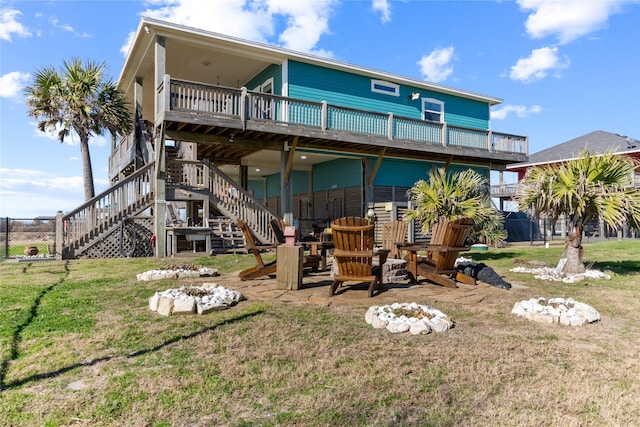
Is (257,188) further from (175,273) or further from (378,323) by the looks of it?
(378,323)

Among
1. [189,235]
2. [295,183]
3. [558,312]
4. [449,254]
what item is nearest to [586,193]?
[449,254]

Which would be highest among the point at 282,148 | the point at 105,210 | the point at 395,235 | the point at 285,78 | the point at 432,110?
the point at 285,78

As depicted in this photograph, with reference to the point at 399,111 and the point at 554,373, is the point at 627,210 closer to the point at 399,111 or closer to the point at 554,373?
the point at 554,373

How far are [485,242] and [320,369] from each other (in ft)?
43.7

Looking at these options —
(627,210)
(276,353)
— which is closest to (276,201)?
(627,210)

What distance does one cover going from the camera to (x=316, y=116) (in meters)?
12.8

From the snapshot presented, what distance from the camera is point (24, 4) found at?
7.92m

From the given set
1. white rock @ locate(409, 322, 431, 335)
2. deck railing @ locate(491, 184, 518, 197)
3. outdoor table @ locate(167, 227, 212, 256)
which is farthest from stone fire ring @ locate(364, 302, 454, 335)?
deck railing @ locate(491, 184, 518, 197)

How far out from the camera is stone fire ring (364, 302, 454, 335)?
3.81 meters

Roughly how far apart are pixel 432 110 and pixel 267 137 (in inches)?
311

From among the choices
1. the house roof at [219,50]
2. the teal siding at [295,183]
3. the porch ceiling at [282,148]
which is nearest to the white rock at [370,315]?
the porch ceiling at [282,148]

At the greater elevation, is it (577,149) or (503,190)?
(577,149)

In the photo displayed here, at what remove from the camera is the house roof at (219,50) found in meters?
10.9

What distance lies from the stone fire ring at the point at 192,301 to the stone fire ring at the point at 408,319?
1696 mm
